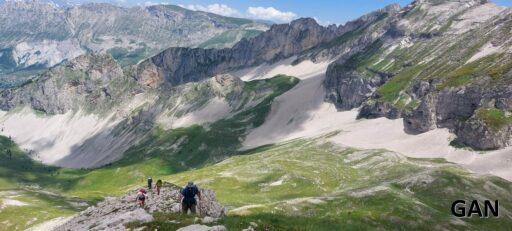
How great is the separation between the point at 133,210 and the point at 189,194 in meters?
8.17

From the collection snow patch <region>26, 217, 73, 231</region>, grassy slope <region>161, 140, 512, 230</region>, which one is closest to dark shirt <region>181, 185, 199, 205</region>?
grassy slope <region>161, 140, 512, 230</region>

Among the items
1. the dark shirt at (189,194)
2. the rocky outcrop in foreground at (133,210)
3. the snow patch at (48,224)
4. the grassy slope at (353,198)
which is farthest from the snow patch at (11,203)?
the dark shirt at (189,194)

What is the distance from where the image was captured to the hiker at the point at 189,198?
183 feet

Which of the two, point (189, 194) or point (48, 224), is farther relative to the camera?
point (48, 224)

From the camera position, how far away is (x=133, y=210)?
59.3 meters

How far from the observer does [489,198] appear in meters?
153

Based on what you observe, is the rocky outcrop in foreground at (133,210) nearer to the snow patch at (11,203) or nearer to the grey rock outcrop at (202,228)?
the grey rock outcrop at (202,228)

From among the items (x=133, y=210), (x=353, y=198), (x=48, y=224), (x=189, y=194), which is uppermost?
(x=189, y=194)

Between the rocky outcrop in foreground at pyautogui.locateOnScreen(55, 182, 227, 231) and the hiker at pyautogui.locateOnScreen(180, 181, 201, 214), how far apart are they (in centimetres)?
163

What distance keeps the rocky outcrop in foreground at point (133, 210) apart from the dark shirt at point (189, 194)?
230cm

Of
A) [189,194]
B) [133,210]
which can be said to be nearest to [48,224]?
[133,210]

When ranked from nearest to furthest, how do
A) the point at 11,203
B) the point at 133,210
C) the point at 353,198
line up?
the point at 133,210 < the point at 353,198 < the point at 11,203

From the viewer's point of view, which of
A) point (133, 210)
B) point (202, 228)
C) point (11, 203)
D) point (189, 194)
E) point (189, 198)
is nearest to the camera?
point (202, 228)

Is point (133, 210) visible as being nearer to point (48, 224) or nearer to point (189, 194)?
point (189, 194)
